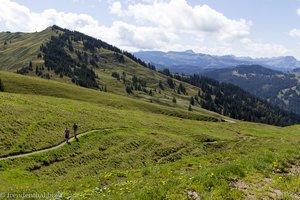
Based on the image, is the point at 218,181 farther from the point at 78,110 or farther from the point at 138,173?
the point at 78,110

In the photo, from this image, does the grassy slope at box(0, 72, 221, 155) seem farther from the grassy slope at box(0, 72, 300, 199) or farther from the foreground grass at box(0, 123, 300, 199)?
the foreground grass at box(0, 123, 300, 199)

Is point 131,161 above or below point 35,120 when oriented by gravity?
below

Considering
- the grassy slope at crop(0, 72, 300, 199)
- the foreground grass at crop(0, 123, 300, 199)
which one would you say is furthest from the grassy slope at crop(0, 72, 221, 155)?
the foreground grass at crop(0, 123, 300, 199)

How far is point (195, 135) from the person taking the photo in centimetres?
7069

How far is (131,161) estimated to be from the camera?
46.8m

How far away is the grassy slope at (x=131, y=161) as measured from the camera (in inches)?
641

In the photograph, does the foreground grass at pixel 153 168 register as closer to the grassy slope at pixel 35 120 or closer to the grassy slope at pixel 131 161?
the grassy slope at pixel 131 161

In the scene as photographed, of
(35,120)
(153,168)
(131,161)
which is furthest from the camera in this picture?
(35,120)

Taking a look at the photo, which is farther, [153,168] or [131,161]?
[131,161]

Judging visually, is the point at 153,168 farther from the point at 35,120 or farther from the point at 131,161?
the point at 35,120

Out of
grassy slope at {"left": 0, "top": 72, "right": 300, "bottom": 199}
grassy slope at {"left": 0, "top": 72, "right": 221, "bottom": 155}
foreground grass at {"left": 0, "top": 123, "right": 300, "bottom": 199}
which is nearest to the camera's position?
foreground grass at {"left": 0, "top": 123, "right": 300, "bottom": 199}

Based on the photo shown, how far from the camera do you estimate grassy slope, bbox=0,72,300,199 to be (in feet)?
53.4

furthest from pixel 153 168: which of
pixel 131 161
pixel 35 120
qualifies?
pixel 35 120

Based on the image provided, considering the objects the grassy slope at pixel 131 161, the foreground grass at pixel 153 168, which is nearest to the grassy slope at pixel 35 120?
the grassy slope at pixel 131 161
